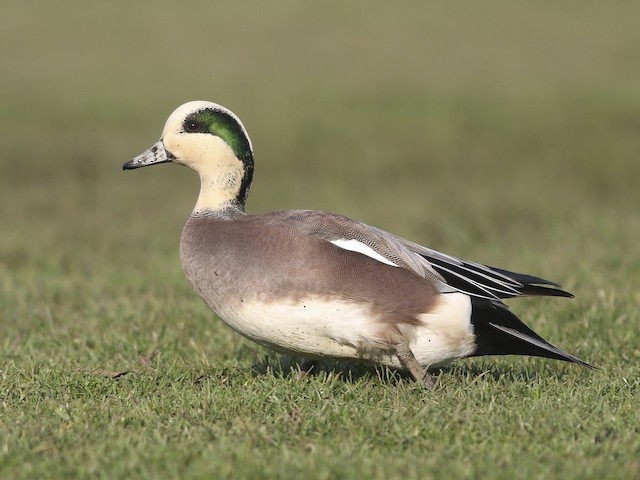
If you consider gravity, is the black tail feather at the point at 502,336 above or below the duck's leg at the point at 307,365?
above

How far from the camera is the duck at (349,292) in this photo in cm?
340

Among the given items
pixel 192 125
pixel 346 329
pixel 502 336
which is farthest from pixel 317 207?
pixel 346 329

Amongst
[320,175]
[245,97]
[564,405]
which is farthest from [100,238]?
[245,97]

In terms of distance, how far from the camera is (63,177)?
10203 millimetres

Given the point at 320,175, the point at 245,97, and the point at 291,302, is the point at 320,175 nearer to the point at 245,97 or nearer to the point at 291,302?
the point at 245,97

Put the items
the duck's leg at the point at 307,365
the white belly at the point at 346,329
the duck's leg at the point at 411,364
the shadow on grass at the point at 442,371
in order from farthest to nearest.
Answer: the duck's leg at the point at 307,365 < the shadow on grass at the point at 442,371 < the duck's leg at the point at 411,364 < the white belly at the point at 346,329

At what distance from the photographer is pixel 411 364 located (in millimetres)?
3535

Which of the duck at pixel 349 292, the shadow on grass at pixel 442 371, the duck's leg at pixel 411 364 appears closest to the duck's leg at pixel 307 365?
the shadow on grass at pixel 442 371

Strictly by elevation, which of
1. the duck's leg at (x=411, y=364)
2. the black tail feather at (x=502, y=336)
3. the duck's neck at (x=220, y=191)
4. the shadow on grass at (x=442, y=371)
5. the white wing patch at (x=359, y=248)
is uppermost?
the duck's neck at (x=220, y=191)

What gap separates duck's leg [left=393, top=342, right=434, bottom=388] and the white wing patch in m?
0.30

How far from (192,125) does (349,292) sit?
1074 mm

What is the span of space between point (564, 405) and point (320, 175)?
7526 mm

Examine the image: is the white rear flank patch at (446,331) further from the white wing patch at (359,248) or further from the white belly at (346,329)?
the white wing patch at (359,248)

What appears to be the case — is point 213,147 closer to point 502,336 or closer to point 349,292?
point 349,292
